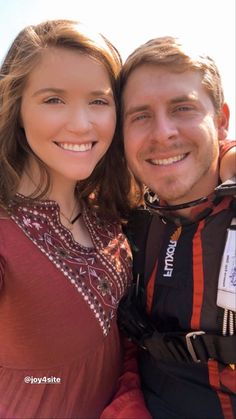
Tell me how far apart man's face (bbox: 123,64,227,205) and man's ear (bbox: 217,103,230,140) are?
0.09 meters

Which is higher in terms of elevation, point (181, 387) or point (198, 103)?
point (198, 103)

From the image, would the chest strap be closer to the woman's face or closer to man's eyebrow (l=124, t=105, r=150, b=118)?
the woman's face

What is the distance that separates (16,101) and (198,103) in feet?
3.29

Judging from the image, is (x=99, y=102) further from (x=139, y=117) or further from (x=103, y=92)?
(x=139, y=117)

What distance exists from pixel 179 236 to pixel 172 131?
578 millimetres

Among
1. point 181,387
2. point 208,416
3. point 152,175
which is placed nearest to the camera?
point 208,416

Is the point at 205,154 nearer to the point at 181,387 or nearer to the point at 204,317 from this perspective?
the point at 204,317

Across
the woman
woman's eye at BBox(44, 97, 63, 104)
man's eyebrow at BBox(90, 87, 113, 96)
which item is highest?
woman's eye at BBox(44, 97, 63, 104)

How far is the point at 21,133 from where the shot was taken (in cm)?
213


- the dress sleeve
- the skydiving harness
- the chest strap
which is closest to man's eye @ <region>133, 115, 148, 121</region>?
the skydiving harness

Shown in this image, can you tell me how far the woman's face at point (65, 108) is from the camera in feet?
6.08

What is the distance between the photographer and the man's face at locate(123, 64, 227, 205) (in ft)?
6.72

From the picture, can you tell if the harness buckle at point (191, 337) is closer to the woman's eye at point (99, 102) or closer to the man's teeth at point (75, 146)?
the man's teeth at point (75, 146)

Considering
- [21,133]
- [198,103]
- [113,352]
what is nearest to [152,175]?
[198,103]
